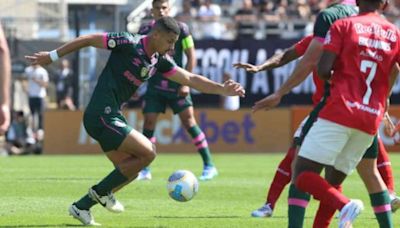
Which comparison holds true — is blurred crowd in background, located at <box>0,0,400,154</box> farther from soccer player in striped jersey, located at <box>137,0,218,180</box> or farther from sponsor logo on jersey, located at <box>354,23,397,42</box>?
sponsor logo on jersey, located at <box>354,23,397,42</box>

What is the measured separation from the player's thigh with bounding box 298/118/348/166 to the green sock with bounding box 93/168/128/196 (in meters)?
2.90

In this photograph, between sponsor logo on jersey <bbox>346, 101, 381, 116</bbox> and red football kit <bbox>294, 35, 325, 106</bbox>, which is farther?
red football kit <bbox>294, 35, 325, 106</bbox>

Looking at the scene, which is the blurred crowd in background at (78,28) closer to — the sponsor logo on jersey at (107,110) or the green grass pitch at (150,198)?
the green grass pitch at (150,198)

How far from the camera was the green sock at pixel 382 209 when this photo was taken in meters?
9.12

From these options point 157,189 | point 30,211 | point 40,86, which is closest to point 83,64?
point 40,86

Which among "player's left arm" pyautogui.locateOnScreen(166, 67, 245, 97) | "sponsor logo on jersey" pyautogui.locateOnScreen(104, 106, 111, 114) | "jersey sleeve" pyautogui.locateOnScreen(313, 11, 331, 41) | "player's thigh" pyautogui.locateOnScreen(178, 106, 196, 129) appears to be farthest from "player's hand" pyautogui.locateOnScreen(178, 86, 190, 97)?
"jersey sleeve" pyautogui.locateOnScreen(313, 11, 331, 41)

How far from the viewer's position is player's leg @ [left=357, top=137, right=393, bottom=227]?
915 centimetres

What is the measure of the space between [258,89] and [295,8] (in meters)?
4.43

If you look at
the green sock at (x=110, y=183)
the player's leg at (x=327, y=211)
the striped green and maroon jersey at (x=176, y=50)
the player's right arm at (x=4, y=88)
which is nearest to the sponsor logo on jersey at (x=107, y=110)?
the green sock at (x=110, y=183)

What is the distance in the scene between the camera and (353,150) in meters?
8.78

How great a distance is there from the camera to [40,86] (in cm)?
2877

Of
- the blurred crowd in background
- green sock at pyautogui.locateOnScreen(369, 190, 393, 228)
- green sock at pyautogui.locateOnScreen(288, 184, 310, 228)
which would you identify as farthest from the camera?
the blurred crowd in background

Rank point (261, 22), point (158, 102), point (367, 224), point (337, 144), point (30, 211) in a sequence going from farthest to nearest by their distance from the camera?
point (261, 22), point (158, 102), point (30, 211), point (367, 224), point (337, 144)

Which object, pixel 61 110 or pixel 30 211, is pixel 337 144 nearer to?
pixel 30 211
